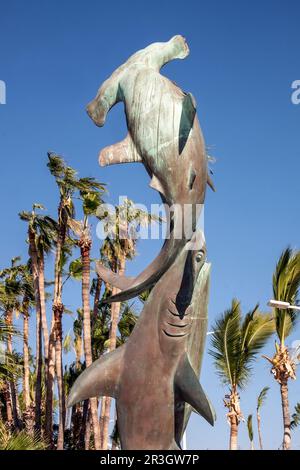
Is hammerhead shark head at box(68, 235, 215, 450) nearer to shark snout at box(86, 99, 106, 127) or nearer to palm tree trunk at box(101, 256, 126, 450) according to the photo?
shark snout at box(86, 99, 106, 127)

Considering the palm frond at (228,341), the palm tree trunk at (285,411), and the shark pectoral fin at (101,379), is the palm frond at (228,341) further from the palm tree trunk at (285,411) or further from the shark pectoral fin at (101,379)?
the shark pectoral fin at (101,379)

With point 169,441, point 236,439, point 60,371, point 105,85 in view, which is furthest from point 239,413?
point 105,85

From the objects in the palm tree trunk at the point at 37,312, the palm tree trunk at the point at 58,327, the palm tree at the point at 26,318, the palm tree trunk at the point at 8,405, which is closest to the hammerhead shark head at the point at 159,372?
the palm tree trunk at the point at 58,327

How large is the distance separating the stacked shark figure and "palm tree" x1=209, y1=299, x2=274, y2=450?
9657 mm

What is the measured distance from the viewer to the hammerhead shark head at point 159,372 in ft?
30.7

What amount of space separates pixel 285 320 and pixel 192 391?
9.12 meters

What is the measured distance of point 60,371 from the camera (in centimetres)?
2539

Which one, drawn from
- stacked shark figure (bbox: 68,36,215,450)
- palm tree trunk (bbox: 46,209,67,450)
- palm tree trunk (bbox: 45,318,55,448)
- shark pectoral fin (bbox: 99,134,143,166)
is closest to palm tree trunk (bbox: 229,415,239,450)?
palm tree trunk (bbox: 46,209,67,450)

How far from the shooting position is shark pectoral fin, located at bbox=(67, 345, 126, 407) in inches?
380

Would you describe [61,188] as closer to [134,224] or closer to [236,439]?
[134,224]

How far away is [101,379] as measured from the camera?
969 cm
